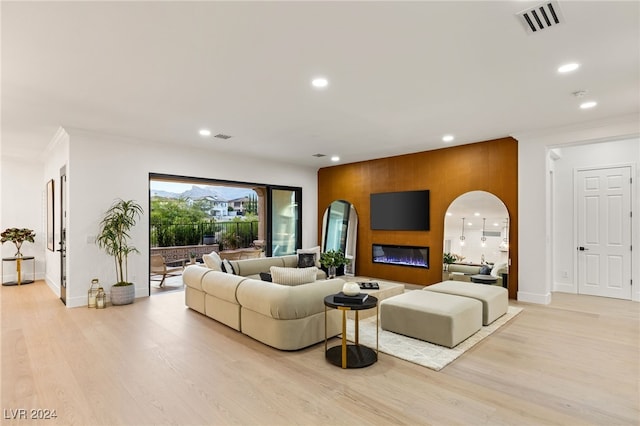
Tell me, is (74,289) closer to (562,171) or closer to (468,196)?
(468,196)

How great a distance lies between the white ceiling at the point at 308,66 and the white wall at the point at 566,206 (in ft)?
5.94

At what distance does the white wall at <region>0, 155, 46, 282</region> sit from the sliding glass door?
16.8 feet

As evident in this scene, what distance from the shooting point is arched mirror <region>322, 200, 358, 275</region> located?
8266 mm

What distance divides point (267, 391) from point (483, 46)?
3289 mm

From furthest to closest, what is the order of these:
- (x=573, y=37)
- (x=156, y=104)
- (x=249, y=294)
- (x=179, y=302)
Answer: (x=179, y=302) → (x=156, y=104) → (x=249, y=294) → (x=573, y=37)

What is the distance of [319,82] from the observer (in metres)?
3.50

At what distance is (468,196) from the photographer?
6.30 metres

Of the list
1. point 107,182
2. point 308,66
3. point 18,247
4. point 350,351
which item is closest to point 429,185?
point 350,351

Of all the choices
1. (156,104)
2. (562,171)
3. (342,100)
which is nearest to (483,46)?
(342,100)

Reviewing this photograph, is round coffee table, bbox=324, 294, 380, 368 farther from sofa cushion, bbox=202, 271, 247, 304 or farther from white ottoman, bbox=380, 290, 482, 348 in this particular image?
sofa cushion, bbox=202, 271, 247, 304

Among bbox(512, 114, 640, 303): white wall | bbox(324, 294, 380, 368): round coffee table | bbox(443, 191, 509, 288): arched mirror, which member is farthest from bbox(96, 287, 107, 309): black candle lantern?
bbox(512, 114, 640, 303): white wall

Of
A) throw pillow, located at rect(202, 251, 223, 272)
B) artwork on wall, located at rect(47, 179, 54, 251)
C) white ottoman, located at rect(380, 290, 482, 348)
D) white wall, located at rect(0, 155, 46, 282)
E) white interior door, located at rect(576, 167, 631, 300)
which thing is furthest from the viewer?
white wall, located at rect(0, 155, 46, 282)

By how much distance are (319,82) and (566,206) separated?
564 centimetres

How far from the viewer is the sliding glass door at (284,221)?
8.10m
